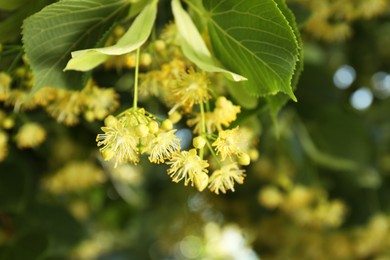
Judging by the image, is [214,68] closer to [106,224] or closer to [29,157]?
[29,157]

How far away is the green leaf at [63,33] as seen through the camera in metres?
0.57

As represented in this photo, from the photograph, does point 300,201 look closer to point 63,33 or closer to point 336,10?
point 336,10

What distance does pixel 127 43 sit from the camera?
0.56 metres

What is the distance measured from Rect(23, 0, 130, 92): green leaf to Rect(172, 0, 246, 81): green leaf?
0.06 m

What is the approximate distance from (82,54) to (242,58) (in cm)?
15

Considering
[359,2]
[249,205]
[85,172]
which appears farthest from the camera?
[249,205]

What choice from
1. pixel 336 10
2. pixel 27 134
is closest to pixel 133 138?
pixel 27 134

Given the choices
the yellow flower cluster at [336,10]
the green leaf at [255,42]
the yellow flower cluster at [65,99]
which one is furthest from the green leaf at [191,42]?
the yellow flower cluster at [336,10]

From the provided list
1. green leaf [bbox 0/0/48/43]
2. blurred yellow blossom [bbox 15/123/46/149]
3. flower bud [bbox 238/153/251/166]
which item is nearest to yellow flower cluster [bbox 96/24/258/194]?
flower bud [bbox 238/153/251/166]

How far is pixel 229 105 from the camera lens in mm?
597

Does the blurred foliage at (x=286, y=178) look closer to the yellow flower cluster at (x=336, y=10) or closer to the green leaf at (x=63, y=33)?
the yellow flower cluster at (x=336, y=10)

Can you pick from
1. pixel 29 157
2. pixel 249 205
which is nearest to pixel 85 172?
pixel 29 157

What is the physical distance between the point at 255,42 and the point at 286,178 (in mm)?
619

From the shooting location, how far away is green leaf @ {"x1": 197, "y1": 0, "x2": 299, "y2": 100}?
54cm
